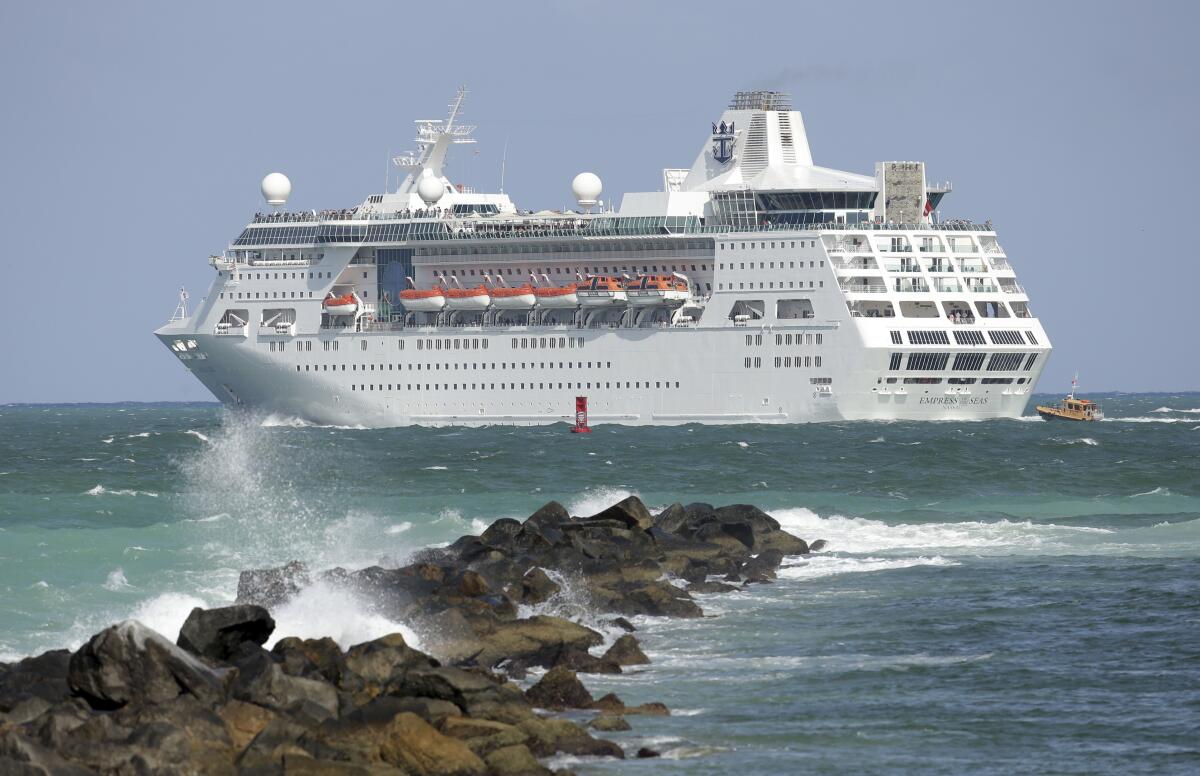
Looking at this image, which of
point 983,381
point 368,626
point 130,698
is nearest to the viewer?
point 130,698

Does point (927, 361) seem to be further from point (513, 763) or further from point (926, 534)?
point (513, 763)

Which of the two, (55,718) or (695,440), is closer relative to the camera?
(55,718)

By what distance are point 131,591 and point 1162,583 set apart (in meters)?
13.6

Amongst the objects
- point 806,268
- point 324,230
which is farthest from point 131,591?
point 324,230

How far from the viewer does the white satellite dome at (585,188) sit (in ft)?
245

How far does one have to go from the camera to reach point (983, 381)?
64.8 metres

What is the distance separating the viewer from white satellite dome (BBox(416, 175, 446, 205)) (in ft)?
251

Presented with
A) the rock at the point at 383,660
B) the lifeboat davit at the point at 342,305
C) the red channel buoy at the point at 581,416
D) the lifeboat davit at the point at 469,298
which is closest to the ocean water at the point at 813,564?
the rock at the point at 383,660

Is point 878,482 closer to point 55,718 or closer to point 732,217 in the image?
point 732,217

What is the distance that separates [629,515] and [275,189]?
2059 inches

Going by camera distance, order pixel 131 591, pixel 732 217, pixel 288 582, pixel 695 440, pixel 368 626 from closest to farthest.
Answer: pixel 368 626 < pixel 288 582 < pixel 131 591 < pixel 695 440 < pixel 732 217

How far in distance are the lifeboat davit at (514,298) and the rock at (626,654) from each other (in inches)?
2041

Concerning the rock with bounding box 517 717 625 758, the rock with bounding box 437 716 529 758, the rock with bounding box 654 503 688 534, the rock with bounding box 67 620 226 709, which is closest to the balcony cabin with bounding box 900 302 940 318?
the rock with bounding box 654 503 688 534

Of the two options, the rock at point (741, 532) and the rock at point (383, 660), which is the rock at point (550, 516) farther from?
the rock at point (383, 660)
